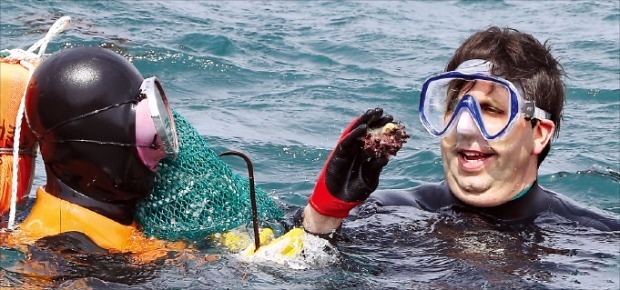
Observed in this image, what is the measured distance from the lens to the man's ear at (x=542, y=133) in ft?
15.5

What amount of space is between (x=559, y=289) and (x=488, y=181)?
0.78 m

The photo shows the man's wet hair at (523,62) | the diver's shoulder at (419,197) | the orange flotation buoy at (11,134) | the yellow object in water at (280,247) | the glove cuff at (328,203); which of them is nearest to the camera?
the yellow object in water at (280,247)

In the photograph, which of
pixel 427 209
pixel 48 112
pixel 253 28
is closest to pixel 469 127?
pixel 427 209

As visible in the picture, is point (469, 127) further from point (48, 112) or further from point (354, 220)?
point (48, 112)

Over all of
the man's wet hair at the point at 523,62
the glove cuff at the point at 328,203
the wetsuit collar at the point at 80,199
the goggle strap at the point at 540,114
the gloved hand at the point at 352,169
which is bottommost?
the wetsuit collar at the point at 80,199

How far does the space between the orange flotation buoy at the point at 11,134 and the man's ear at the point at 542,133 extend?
2304 mm

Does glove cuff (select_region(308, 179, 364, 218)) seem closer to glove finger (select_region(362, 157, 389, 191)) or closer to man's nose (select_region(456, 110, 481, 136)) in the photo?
glove finger (select_region(362, 157, 389, 191))

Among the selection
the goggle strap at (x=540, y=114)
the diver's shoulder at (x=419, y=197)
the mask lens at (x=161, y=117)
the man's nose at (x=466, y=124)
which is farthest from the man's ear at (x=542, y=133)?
the mask lens at (x=161, y=117)

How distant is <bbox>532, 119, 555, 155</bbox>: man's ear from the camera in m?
4.74

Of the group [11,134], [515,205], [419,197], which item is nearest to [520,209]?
[515,205]

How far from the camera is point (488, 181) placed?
4695 millimetres

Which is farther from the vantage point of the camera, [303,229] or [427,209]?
[427,209]

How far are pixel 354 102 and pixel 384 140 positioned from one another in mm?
5051

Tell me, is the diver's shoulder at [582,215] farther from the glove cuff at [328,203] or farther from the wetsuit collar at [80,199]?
the wetsuit collar at [80,199]
